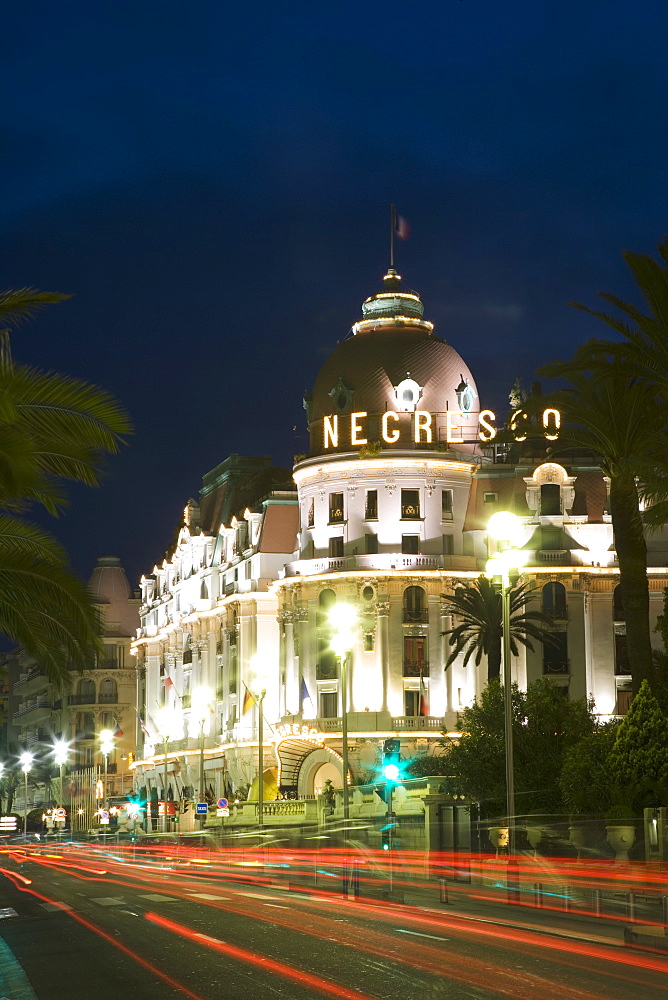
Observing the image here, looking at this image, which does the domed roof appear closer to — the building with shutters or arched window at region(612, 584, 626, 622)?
the building with shutters

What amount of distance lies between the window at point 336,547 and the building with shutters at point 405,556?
13 cm

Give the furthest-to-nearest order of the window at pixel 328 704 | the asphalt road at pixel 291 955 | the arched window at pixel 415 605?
the window at pixel 328 704
the arched window at pixel 415 605
the asphalt road at pixel 291 955

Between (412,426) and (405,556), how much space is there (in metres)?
7.53

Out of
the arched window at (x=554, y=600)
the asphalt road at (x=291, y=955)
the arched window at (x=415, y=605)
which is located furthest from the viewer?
the arched window at (x=415, y=605)

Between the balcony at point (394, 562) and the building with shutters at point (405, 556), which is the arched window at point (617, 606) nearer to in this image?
the building with shutters at point (405, 556)

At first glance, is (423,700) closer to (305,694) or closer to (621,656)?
(305,694)

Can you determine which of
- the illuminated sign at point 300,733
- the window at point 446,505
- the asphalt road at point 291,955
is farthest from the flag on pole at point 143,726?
the asphalt road at point 291,955

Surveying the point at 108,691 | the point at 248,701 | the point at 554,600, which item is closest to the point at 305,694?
the point at 248,701

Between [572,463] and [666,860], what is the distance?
202 ft

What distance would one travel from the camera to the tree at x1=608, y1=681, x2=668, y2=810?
42.1m

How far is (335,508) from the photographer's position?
9031cm

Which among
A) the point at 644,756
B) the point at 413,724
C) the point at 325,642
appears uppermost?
the point at 325,642

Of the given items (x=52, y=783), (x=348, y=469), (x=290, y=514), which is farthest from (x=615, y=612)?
(x=52, y=783)

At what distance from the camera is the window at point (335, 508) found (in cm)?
9012
